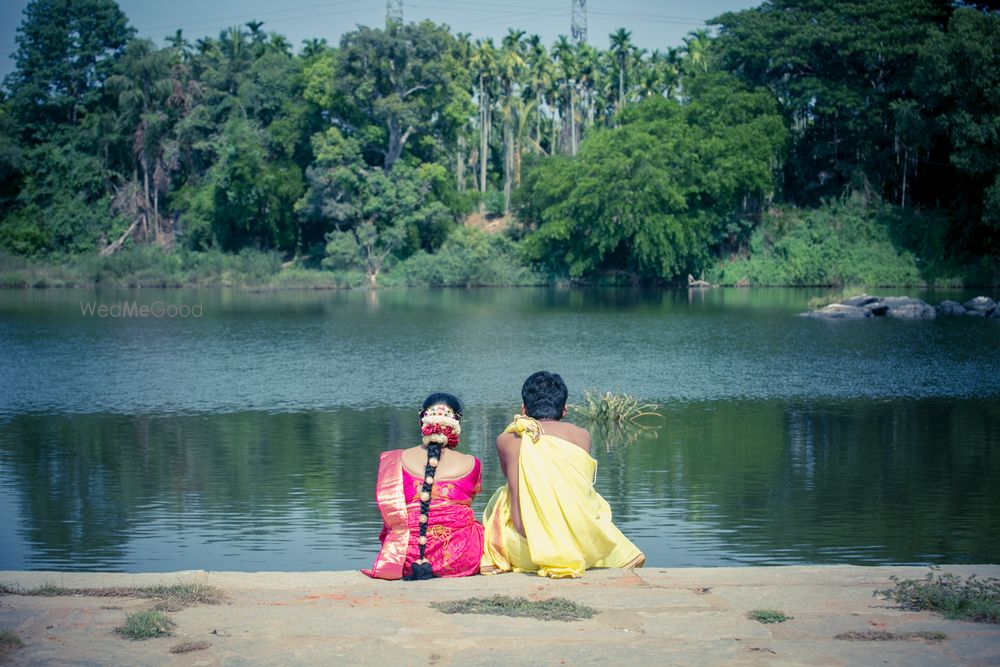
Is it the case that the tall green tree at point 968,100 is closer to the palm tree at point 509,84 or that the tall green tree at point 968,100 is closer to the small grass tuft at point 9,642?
the palm tree at point 509,84

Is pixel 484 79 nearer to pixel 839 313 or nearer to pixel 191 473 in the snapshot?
pixel 839 313

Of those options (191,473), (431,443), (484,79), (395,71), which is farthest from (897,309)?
(484,79)

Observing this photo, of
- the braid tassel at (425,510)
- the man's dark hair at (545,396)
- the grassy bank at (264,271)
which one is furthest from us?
the grassy bank at (264,271)

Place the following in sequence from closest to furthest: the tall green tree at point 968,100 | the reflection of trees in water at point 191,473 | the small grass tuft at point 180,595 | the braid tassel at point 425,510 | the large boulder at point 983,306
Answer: the small grass tuft at point 180,595
the braid tassel at point 425,510
the reflection of trees in water at point 191,473
the large boulder at point 983,306
the tall green tree at point 968,100

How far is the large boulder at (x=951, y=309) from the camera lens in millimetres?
35672

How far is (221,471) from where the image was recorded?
12.4 metres

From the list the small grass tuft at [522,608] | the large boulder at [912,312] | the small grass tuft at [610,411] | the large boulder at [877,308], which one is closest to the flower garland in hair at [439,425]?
the small grass tuft at [522,608]

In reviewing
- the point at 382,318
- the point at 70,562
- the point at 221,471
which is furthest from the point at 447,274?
the point at 70,562

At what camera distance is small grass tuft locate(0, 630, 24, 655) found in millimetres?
4809

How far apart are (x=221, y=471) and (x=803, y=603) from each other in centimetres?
804

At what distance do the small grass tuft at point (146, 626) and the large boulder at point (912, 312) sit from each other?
32.0 meters

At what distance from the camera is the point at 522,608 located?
5414mm

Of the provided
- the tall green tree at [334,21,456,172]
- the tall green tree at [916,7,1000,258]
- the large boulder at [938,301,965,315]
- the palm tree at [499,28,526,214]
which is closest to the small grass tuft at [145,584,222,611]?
the large boulder at [938,301,965,315]

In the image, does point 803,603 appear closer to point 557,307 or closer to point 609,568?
point 609,568
